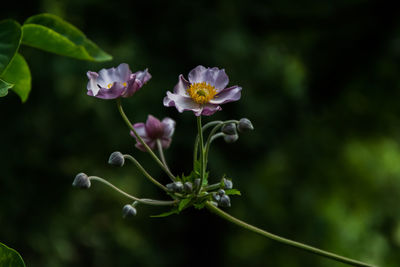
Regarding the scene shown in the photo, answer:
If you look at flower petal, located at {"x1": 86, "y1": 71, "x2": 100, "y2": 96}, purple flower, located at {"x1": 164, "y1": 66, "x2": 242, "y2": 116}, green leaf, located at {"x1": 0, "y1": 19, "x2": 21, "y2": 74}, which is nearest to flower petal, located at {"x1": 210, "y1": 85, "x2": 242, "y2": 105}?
purple flower, located at {"x1": 164, "y1": 66, "x2": 242, "y2": 116}

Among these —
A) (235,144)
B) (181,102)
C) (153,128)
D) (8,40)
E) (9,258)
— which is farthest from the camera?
(235,144)

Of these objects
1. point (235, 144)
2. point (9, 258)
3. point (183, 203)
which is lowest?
point (235, 144)

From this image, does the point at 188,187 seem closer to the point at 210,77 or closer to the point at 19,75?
the point at 210,77

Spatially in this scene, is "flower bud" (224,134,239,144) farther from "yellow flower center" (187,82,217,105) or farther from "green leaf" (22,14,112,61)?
"green leaf" (22,14,112,61)

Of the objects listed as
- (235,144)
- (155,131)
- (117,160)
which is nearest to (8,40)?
(117,160)

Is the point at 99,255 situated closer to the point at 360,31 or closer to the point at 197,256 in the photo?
the point at 197,256

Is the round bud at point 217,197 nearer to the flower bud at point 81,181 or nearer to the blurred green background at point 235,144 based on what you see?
the flower bud at point 81,181

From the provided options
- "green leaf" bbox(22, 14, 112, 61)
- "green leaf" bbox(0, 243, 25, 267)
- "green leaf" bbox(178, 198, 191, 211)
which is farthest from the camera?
"green leaf" bbox(22, 14, 112, 61)
